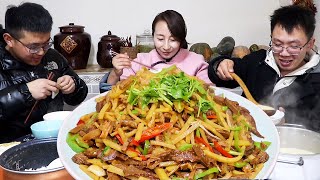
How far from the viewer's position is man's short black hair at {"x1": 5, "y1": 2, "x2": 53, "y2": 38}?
1964mm

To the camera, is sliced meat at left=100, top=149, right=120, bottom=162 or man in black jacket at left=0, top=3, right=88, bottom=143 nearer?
sliced meat at left=100, top=149, right=120, bottom=162

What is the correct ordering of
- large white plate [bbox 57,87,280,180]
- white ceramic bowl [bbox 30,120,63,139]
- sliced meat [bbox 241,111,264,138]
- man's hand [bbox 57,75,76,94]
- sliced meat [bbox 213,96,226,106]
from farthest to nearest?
1. man's hand [bbox 57,75,76,94]
2. white ceramic bowl [bbox 30,120,63,139]
3. sliced meat [bbox 213,96,226,106]
4. sliced meat [bbox 241,111,264,138]
5. large white plate [bbox 57,87,280,180]

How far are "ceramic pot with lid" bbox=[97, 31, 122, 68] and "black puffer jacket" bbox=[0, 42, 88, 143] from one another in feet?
4.27

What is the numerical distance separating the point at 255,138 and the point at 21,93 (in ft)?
4.46

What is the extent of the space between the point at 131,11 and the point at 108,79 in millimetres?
1646

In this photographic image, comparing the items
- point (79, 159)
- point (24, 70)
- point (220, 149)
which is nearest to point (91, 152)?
point (79, 159)

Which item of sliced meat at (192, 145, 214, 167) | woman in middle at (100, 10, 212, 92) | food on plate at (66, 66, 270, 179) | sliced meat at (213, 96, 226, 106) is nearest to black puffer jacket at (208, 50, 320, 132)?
woman in middle at (100, 10, 212, 92)

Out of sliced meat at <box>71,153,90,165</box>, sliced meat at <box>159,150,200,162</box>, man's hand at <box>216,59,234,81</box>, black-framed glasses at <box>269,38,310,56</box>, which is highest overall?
black-framed glasses at <box>269,38,310,56</box>

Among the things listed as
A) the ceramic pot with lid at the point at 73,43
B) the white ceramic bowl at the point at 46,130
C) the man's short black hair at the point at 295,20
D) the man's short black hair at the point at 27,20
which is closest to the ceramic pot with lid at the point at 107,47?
the ceramic pot with lid at the point at 73,43

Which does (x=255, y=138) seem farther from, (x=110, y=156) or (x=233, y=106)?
(x=110, y=156)

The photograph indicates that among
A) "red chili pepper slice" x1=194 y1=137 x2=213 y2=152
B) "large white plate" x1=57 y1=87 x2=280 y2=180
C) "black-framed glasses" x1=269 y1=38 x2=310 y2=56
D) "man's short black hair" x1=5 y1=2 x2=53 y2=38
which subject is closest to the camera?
"large white plate" x1=57 y1=87 x2=280 y2=180

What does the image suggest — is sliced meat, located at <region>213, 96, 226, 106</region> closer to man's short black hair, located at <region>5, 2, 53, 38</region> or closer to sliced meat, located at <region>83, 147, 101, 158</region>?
sliced meat, located at <region>83, 147, 101, 158</region>

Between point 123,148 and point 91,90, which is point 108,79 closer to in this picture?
point 91,90

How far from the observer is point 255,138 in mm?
1199
